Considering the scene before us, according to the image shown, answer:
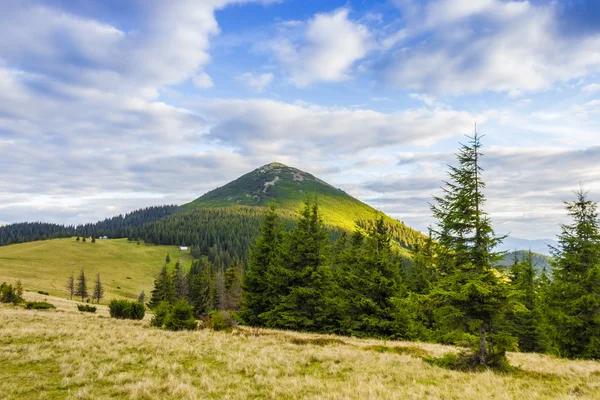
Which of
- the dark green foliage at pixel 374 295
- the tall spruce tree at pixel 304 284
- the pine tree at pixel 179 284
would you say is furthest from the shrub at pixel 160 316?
the pine tree at pixel 179 284

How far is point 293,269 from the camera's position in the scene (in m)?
29.7

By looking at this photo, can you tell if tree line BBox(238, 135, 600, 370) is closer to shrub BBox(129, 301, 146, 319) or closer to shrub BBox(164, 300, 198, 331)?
shrub BBox(164, 300, 198, 331)

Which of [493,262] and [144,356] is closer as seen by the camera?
[144,356]

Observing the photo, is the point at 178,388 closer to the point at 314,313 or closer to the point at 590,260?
the point at 314,313

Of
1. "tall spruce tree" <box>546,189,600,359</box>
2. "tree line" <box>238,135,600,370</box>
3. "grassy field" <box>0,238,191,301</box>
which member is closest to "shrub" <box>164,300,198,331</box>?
"tree line" <box>238,135,600,370</box>

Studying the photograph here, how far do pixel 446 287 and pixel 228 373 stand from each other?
10275 millimetres

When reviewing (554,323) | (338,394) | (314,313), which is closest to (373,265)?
(314,313)

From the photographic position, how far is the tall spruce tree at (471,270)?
13680mm

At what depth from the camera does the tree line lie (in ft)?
46.0

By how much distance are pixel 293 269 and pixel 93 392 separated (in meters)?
21.5

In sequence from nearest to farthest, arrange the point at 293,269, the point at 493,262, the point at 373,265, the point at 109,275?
the point at 493,262 < the point at 373,265 < the point at 293,269 < the point at 109,275

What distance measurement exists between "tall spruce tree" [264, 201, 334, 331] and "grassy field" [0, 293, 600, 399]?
10.4m

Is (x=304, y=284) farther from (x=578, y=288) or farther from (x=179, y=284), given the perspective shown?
(x=179, y=284)

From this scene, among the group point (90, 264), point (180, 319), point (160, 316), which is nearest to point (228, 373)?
point (180, 319)
